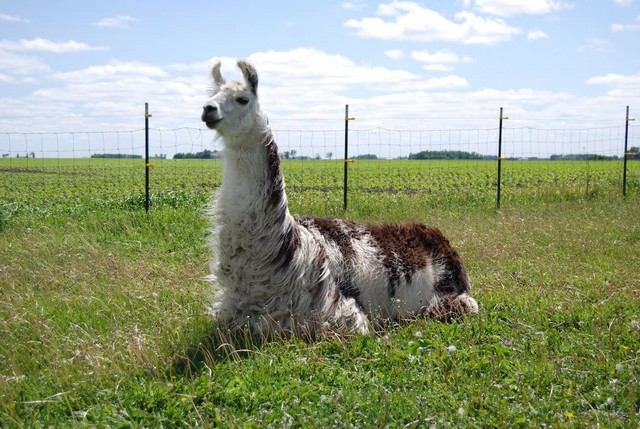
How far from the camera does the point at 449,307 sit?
592cm

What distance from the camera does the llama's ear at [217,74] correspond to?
210 inches

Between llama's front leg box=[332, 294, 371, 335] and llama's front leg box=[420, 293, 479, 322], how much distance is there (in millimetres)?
787

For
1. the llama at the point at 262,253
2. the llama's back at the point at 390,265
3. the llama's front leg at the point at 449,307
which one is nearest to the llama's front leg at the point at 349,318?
the llama at the point at 262,253

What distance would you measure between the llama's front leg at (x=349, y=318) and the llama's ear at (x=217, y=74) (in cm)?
216

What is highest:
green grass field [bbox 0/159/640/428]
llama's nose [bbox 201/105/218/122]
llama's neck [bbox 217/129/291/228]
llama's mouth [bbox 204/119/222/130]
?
llama's nose [bbox 201/105/218/122]

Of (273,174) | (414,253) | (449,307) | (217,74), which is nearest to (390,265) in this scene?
(414,253)

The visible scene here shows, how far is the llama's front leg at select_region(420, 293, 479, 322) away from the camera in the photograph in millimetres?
5832

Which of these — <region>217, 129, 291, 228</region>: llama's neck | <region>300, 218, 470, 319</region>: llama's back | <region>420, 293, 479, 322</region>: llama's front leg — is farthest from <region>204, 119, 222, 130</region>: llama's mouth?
<region>420, 293, 479, 322</region>: llama's front leg

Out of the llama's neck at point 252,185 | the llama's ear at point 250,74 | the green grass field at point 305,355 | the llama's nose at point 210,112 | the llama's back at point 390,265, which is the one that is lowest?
the green grass field at point 305,355

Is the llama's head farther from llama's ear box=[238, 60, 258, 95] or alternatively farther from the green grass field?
the green grass field

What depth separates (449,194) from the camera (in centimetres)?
1478

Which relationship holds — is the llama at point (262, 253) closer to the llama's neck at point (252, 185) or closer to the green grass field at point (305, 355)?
the llama's neck at point (252, 185)

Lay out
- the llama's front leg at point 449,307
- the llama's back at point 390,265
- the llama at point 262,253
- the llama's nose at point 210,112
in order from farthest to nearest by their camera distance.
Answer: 1. the llama's front leg at point 449,307
2. the llama's back at point 390,265
3. the llama at point 262,253
4. the llama's nose at point 210,112

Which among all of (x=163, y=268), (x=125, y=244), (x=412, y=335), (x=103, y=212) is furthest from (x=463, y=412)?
(x=103, y=212)
